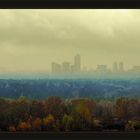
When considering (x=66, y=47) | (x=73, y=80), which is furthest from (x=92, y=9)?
(x=73, y=80)

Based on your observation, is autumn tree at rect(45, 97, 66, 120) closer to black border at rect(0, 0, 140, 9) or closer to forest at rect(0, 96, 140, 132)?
forest at rect(0, 96, 140, 132)

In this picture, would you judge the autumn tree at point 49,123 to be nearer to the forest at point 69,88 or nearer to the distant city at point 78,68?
the forest at point 69,88

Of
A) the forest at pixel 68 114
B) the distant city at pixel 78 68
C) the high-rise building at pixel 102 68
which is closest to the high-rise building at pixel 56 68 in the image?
the distant city at pixel 78 68

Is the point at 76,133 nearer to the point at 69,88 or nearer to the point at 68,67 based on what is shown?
the point at 69,88

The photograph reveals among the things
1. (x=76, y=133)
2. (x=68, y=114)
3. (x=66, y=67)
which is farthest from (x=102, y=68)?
(x=76, y=133)

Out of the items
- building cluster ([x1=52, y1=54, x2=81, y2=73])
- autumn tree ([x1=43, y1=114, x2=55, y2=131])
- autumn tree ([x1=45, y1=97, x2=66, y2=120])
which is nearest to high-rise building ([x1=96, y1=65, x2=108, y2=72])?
building cluster ([x1=52, y1=54, x2=81, y2=73])

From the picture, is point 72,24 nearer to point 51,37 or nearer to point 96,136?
point 51,37
